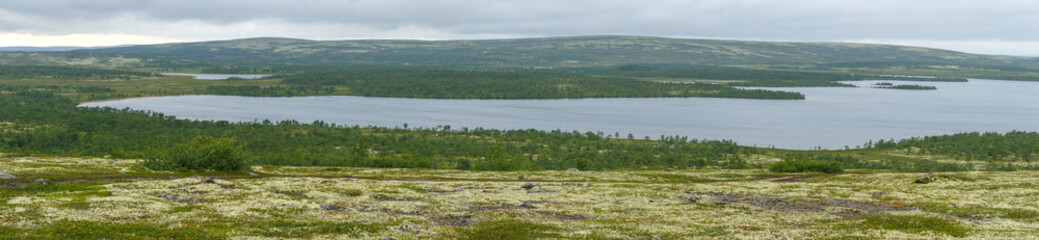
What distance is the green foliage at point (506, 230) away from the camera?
32312mm

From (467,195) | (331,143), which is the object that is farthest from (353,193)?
(331,143)

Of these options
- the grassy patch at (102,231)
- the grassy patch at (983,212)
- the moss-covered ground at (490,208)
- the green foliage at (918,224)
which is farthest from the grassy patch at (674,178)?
the grassy patch at (102,231)

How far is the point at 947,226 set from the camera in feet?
113

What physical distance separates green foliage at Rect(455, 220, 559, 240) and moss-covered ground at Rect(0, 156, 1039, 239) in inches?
3.7

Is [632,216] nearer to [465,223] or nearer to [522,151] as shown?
[465,223]

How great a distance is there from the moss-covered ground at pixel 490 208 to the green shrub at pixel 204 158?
219 centimetres

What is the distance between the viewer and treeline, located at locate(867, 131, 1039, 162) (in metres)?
104

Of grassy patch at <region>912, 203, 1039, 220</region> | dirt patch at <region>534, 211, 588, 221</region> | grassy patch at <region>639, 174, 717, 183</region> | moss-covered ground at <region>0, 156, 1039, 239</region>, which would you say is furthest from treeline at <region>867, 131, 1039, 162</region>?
dirt patch at <region>534, 211, 588, 221</region>

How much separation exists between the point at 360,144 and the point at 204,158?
98.2 ft

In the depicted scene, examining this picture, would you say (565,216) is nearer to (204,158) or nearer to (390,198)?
(390,198)

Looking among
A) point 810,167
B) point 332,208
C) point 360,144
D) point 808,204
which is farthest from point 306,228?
point 810,167

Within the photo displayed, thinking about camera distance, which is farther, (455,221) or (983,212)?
(983,212)

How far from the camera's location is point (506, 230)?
33906 millimetres

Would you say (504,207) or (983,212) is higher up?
(983,212)
